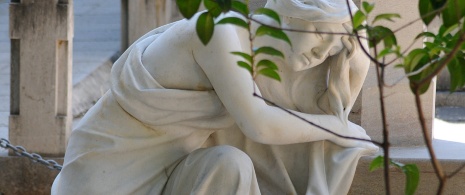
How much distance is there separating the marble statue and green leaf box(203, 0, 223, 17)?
1.36 meters

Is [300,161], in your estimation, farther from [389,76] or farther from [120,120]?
[389,76]

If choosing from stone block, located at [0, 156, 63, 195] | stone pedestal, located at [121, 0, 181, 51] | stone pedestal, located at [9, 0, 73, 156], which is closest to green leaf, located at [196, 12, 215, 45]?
stone block, located at [0, 156, 63, 195]

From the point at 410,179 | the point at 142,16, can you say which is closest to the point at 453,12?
the point at 410,179

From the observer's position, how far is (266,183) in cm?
516

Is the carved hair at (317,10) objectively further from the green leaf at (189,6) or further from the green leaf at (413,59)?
the green leaf at (189,6)

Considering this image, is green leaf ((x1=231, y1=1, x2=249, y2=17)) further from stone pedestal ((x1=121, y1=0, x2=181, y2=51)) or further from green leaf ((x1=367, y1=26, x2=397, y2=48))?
stone pedestal ((x1=121, y1=0, x2=181, y2=51))

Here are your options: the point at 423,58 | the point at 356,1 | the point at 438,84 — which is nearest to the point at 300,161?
the point at 356,1

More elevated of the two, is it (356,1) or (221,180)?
(356,1)

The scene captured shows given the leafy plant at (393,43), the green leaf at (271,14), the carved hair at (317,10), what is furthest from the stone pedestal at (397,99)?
the green leaf at (271,14)

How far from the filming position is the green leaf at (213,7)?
3252 mm

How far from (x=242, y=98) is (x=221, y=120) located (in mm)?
252

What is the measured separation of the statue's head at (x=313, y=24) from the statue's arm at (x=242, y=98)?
204mm

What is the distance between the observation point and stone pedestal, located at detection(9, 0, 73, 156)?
955 centimetres

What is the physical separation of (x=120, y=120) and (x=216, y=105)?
0.39m
